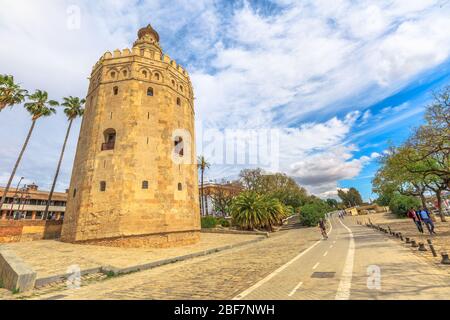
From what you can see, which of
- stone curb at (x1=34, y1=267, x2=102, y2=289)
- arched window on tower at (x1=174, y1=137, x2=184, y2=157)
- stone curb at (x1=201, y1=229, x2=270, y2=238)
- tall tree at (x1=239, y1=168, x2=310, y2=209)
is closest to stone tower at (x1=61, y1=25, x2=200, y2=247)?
arched window on tower at (x1=174, y1=137, x2=184, y2=157)

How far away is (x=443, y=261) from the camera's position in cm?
862

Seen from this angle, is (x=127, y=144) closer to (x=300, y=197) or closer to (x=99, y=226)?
(x=99, y=226)

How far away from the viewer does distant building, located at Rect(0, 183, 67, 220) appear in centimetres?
4897

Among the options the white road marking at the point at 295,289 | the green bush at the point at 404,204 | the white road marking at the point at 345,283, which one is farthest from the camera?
the green bush at the point at 404,204

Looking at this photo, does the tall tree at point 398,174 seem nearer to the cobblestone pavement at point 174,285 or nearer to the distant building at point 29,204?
the cobblestone pavement at point 174,285

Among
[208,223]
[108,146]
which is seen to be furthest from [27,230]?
[208,223]

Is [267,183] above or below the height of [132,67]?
below

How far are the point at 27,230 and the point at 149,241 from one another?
13291mm

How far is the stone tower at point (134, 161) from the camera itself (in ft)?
61.6

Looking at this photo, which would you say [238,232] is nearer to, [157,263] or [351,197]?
[157,263]

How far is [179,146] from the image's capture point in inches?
925

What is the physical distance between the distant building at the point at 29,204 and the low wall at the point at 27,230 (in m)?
28.0

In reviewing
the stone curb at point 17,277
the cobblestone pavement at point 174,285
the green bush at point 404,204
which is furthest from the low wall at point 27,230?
the green bush at point 404,204

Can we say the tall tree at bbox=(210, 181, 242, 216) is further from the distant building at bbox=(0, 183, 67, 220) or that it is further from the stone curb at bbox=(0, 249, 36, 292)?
the stone curb at bbox=(0, 249, 36, 292)
